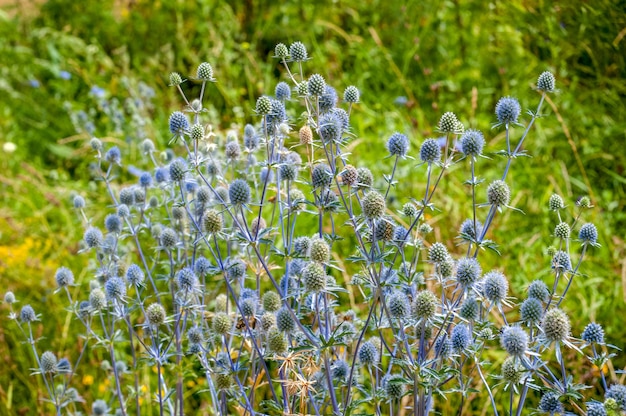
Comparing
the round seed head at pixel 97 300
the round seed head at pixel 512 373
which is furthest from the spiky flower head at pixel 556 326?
the round seed head at pixel 97 300

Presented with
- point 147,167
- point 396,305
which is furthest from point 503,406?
point 147,167

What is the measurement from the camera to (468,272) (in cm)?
205

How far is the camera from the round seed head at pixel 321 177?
2.21m

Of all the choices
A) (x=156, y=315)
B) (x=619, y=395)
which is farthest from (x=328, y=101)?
(x=619, y=395)

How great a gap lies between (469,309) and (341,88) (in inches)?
163

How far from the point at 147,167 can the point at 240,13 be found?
2572mm

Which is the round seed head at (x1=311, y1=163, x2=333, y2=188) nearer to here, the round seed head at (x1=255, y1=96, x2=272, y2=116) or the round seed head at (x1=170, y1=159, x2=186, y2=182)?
the round seed head at (x1=255, y1=96, x2=272, y2=116)

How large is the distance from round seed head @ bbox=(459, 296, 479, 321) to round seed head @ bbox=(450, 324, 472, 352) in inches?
2.1

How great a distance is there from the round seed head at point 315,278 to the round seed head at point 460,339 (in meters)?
0.44

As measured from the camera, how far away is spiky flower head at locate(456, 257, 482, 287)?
2.05 m

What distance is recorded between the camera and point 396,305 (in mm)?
2105

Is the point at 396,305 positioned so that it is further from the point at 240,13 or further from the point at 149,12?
the point at 149,12

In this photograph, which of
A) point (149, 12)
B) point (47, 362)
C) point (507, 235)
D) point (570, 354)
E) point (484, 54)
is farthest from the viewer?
point (149, 12)

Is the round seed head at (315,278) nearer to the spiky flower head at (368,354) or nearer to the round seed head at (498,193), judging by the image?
the spiky flower head at (368,354)
